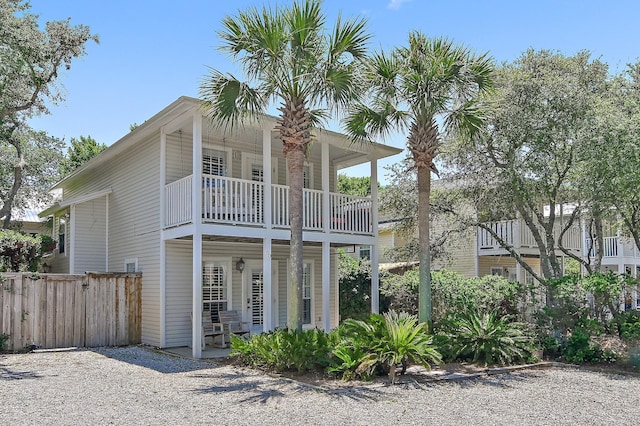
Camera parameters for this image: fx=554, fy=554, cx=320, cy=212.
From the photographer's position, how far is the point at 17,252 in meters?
17.0

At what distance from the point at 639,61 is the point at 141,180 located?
46.7 ft

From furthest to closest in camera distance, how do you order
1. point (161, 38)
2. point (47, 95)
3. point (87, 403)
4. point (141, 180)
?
point (47, 95)
point (141, 180)
point (161, 38)
point (87, 403)

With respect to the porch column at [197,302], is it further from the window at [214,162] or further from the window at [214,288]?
the window at [214,162]

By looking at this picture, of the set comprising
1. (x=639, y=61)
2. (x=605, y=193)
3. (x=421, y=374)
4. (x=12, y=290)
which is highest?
(x=639, y=61)

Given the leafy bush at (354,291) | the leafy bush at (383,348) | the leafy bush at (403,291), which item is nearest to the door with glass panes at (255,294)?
the leafy bush at (354,291)

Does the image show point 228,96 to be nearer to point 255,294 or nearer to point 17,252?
point 255,294

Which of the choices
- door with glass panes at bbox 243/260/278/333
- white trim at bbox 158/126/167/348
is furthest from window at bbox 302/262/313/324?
white trim at bbox 158/126/167/348

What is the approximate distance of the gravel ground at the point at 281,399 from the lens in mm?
7074

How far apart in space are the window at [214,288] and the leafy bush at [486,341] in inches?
261

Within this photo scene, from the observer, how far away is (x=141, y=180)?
51.8ft

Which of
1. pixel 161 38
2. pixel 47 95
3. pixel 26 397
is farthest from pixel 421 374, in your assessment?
pixel 47 95

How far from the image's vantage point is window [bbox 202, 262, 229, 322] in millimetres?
15305

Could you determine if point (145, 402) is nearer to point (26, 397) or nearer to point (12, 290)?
point (26, 397)

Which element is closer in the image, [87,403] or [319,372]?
[87,403]
